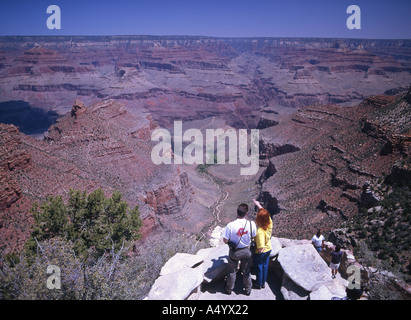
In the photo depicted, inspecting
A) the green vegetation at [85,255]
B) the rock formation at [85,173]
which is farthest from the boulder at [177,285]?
the rock formation at [85,173]

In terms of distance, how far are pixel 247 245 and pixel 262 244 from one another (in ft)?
1.89

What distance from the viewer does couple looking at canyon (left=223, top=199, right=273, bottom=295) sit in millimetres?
8711

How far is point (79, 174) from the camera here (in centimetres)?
3269

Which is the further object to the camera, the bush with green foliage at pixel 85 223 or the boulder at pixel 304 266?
the bush with green foliage at pixel 85 223

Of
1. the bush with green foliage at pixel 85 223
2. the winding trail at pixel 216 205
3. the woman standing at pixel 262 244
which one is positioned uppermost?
the woman standing at pixel 262 244

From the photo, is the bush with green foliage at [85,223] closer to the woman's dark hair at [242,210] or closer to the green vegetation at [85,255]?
the green vegetation at [85,255]

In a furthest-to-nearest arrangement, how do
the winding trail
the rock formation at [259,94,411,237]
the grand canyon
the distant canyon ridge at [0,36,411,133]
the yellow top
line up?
the distant canyon ridge at [0,36,411,133] → the winding trail → the rock formation at [259,94,411,237] → the grand canyon → the yellow top

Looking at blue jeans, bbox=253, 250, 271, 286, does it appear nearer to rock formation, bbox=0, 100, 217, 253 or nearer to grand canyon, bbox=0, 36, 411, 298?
grand canyon, bbox=0, 36, 411, 298

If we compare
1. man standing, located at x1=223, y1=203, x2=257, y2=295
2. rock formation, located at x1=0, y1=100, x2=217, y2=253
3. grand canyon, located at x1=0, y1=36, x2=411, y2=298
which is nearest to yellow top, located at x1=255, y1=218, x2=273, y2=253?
man standing, located at x1=223, y1=203, x2=257, y2=295

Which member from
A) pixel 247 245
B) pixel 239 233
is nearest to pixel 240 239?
pixel 239 233

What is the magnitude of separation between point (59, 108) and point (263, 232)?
14782 centimetres

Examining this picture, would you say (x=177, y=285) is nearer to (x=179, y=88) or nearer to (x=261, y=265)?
(x=261, y=265)

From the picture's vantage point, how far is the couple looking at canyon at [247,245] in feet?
28.6

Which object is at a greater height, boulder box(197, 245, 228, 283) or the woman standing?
the woman standing
